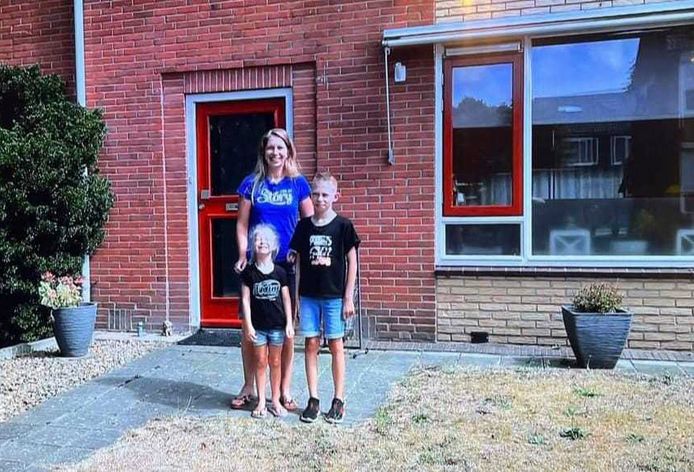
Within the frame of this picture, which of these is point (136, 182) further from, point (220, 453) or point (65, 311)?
point (220, 453)

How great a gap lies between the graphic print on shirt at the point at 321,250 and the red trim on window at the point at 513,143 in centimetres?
220

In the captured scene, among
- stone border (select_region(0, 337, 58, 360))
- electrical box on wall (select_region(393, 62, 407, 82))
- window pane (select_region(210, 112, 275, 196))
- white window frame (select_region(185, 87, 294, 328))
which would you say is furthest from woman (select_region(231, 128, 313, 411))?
stone border (select_region(0, 337, 58, 360))

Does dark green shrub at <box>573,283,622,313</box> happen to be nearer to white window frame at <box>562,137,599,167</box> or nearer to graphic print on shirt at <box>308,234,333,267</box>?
white window frame at <box>562,137,599,167</box>

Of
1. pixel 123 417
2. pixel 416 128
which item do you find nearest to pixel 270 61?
pixel 416 128

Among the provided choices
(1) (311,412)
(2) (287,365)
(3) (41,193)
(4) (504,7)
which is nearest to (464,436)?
(1) (311,412)

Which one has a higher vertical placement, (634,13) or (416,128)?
(634,13)

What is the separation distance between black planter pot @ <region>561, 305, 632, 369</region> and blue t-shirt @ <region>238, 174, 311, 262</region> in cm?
231

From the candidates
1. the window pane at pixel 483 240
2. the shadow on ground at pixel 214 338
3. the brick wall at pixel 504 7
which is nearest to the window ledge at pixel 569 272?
the window pane at pixel 483 240

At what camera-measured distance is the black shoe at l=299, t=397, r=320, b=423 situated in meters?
3.75

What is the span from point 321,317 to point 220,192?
2.84 metres

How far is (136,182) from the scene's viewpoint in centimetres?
630

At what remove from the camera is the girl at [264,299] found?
379cm

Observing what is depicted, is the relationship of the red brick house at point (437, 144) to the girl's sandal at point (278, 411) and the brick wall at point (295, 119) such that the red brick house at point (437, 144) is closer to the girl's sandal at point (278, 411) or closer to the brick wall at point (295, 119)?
the brick wall at point (295, 119)

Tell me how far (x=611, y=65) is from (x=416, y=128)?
175cm
